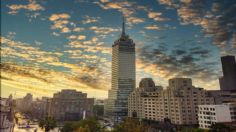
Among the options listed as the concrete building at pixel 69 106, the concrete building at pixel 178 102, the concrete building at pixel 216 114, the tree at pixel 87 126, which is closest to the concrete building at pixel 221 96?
the concrete building at pixel 178 102

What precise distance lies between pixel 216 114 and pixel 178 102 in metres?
24.8

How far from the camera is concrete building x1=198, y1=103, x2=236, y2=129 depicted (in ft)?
263

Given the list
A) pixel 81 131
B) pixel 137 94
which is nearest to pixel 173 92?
pixel 137 94

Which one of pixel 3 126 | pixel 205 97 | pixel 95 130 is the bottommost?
pixel 95 130

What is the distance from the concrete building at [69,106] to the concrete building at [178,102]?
164ft

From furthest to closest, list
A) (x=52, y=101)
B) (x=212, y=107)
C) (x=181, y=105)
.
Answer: (x=52, y=101), (x=181, y=105), (x=212, y=107)

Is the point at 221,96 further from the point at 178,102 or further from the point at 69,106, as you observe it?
the point at 69,106

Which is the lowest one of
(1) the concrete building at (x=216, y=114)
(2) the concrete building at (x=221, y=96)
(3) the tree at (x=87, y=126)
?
(3) the tree at (x=87, y=126)

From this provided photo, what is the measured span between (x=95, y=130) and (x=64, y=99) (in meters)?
87.6

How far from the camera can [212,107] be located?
8256 centimetres

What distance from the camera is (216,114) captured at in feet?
262

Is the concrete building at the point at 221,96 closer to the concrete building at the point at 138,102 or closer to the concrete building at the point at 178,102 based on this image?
the concrete building at the point at 178,102

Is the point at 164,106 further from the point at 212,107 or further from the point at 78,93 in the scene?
the point at 78,93

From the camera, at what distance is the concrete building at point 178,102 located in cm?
10156
